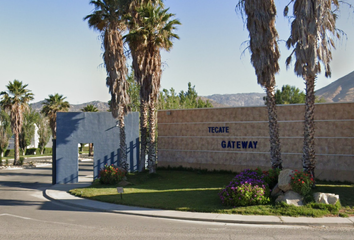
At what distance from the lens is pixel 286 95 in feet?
269

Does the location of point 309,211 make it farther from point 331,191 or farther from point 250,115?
point 250,115

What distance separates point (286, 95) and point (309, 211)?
72470 millimetres

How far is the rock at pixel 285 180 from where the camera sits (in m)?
15.3

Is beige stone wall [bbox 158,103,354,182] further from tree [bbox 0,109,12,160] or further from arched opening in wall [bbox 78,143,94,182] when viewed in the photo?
tree [bbox 0,109,12,160]

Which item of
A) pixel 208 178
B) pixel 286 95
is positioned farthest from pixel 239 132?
pixel 286 95

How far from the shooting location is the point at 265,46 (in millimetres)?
17875

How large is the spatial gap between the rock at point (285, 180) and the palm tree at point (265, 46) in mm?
2445

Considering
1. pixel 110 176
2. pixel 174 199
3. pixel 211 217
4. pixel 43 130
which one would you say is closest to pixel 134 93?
pixel 110 176

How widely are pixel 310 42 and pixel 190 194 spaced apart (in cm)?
A: 972

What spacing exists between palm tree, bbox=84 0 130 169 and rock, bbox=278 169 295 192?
12.8 meters

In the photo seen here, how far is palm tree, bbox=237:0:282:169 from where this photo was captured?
17766mm

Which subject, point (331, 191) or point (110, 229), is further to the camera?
point (331, 191)

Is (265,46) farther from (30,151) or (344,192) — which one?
(30,151)

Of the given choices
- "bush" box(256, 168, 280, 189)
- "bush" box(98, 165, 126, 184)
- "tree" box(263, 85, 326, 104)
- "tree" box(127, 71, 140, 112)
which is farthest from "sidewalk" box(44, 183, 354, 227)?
"tree" box(263, 85, 326, 104)
